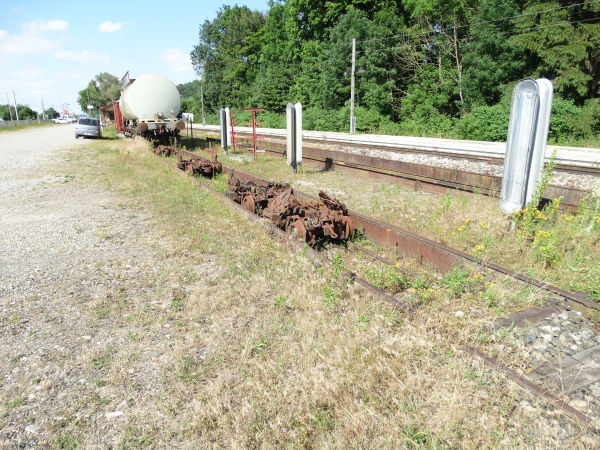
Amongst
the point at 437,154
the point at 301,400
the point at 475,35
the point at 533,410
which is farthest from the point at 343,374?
the point at 475,35

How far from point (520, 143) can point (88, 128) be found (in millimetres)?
30660

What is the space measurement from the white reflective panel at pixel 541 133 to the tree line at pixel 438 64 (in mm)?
16288

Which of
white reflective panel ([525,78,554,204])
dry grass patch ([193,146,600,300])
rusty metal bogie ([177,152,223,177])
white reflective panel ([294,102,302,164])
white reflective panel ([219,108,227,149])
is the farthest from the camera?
white reflective panel ([219,108,227,149])

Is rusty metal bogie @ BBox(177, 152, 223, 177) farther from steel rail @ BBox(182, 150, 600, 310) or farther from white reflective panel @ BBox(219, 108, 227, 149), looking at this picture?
steel rail @ BBox(182, 150, 600, 310)

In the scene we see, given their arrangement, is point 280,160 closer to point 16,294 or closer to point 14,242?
point 14,242

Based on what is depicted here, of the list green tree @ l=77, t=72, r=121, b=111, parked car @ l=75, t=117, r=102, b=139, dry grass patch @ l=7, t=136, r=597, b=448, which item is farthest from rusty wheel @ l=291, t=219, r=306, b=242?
green tree @ l=77, t=72, r=121, b=111

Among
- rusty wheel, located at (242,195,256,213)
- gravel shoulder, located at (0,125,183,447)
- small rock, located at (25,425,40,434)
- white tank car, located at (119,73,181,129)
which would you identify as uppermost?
white tank car, located at (119,73,181,129)

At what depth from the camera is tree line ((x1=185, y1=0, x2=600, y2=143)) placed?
21547 millimetres

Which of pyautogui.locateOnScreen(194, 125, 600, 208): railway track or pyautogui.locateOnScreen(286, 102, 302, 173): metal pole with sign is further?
pyautogui.locateOnScreen(286, 102, 302, 173): metal pole with sign

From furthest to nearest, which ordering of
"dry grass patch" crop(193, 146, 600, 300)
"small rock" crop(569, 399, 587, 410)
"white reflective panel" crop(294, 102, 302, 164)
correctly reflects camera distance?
"white reflective panel" crop(294, 102, 302, 164), "dry grass patch" crop(193, 146, 600, 300), "small rock" crop(569, 399, 587, 410)

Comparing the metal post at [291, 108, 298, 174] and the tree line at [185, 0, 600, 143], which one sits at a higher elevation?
the tree line at [185, 0, 600, 143]

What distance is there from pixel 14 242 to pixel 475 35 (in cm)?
2854

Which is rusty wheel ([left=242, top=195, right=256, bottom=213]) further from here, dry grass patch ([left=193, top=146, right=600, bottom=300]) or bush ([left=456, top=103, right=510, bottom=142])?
bush ([left=456, top=103, right=510, bottom=142])

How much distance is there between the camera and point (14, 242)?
6566mm
